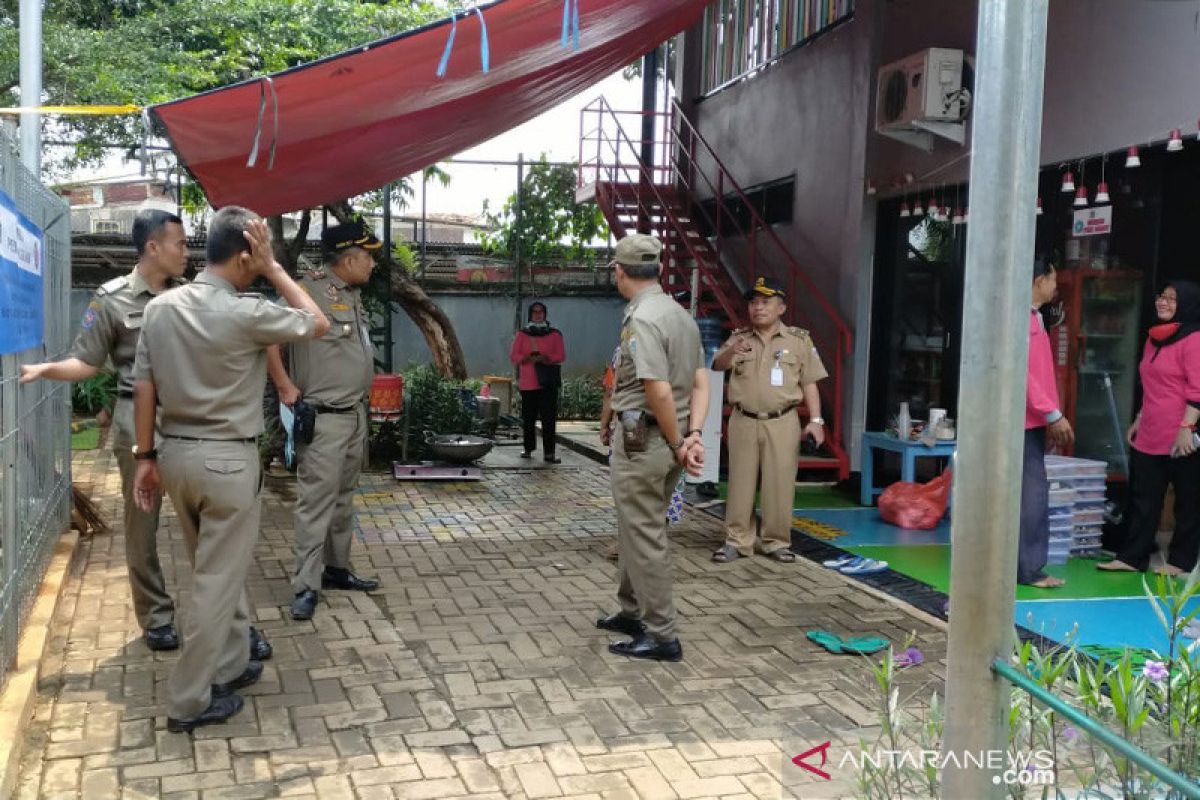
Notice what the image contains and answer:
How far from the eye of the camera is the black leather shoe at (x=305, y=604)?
186 inches

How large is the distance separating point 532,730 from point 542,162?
1132cm

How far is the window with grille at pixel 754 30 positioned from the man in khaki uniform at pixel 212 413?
21.9 feet

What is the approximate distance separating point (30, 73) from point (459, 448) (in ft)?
14.7

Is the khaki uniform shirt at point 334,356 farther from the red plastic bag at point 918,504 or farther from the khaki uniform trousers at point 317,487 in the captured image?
the red plastic bag at point 918,504

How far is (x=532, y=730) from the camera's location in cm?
356

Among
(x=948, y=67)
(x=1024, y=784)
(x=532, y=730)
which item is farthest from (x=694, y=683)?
(x=948, y=67)

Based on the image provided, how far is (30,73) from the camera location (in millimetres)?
5531

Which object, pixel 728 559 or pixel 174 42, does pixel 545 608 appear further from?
pixel 174 42

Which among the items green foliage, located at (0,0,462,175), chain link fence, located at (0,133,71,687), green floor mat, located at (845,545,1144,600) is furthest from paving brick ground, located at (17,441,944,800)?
green foliage, located at (0,0,462,175)

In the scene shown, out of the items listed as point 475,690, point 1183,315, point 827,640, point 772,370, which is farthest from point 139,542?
point 1183,315

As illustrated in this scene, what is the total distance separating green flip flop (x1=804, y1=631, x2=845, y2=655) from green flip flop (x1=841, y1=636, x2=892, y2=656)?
0.03m

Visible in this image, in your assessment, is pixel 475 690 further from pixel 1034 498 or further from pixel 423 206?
pixel 423 206

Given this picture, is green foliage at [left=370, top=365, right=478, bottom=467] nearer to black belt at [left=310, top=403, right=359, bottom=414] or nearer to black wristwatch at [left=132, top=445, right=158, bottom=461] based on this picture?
black belt at [left=310, top=403, right=359, bottom=414]

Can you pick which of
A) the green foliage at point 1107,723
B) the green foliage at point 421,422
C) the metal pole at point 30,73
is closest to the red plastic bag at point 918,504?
the green foliage at point 421,422
